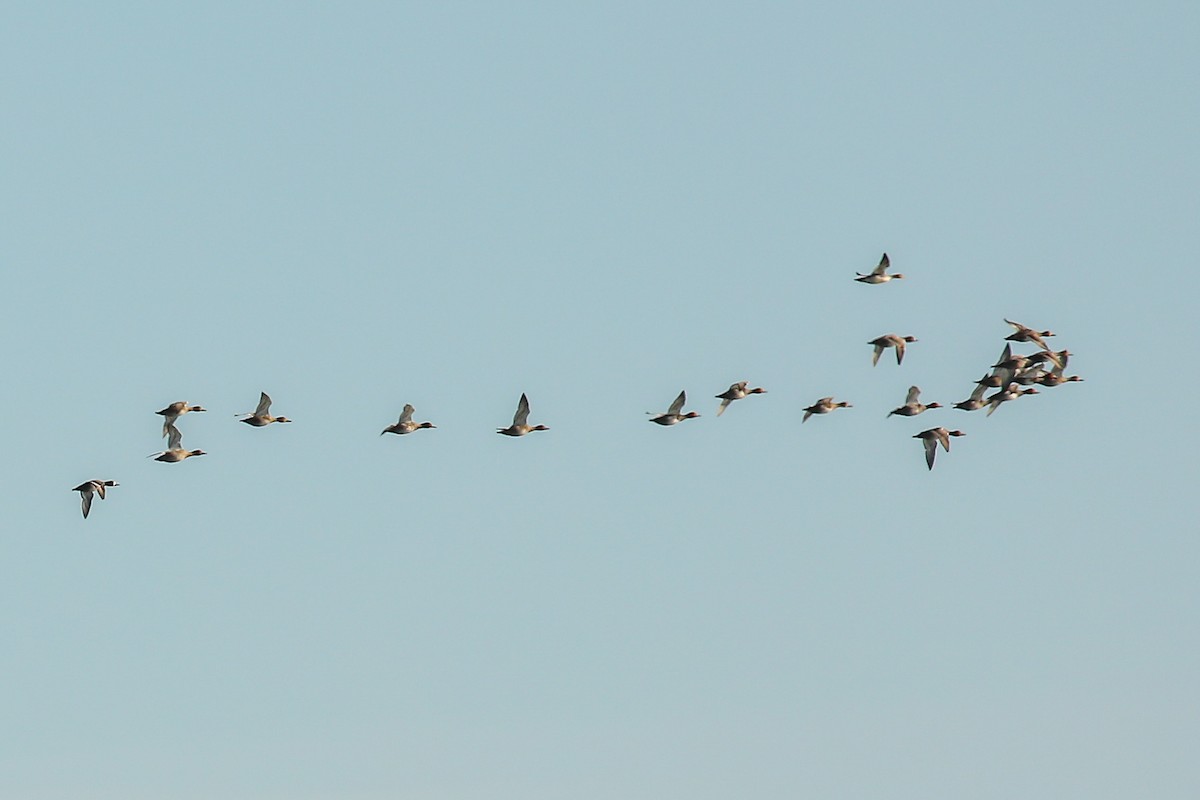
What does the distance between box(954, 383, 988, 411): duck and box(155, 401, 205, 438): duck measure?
31342 mm

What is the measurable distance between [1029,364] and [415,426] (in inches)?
1003

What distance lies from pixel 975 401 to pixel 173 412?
3301 cm

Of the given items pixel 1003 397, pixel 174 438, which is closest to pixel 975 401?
pixel 1003 397

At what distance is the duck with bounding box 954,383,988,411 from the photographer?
120625 mm

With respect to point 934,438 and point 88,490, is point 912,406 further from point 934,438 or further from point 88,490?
point 88,490

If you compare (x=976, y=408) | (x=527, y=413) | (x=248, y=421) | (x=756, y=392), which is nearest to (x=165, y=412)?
(x=248, y=421)

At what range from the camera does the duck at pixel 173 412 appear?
119m

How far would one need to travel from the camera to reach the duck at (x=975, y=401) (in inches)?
4749

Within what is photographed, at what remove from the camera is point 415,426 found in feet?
398

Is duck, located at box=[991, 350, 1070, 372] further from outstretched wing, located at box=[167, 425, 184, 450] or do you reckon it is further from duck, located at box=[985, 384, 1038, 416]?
outstretched wing, located at box=[167, 425, 184, 450]

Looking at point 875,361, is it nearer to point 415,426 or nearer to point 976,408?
point 976,408

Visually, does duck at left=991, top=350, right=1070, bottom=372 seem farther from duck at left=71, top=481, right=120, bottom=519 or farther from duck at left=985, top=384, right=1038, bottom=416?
duck at left=71, top=481, right=120, bottom=519

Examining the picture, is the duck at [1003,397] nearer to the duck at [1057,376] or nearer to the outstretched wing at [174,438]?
the duck at [1057,376]

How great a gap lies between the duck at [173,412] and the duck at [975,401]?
3134 cm
